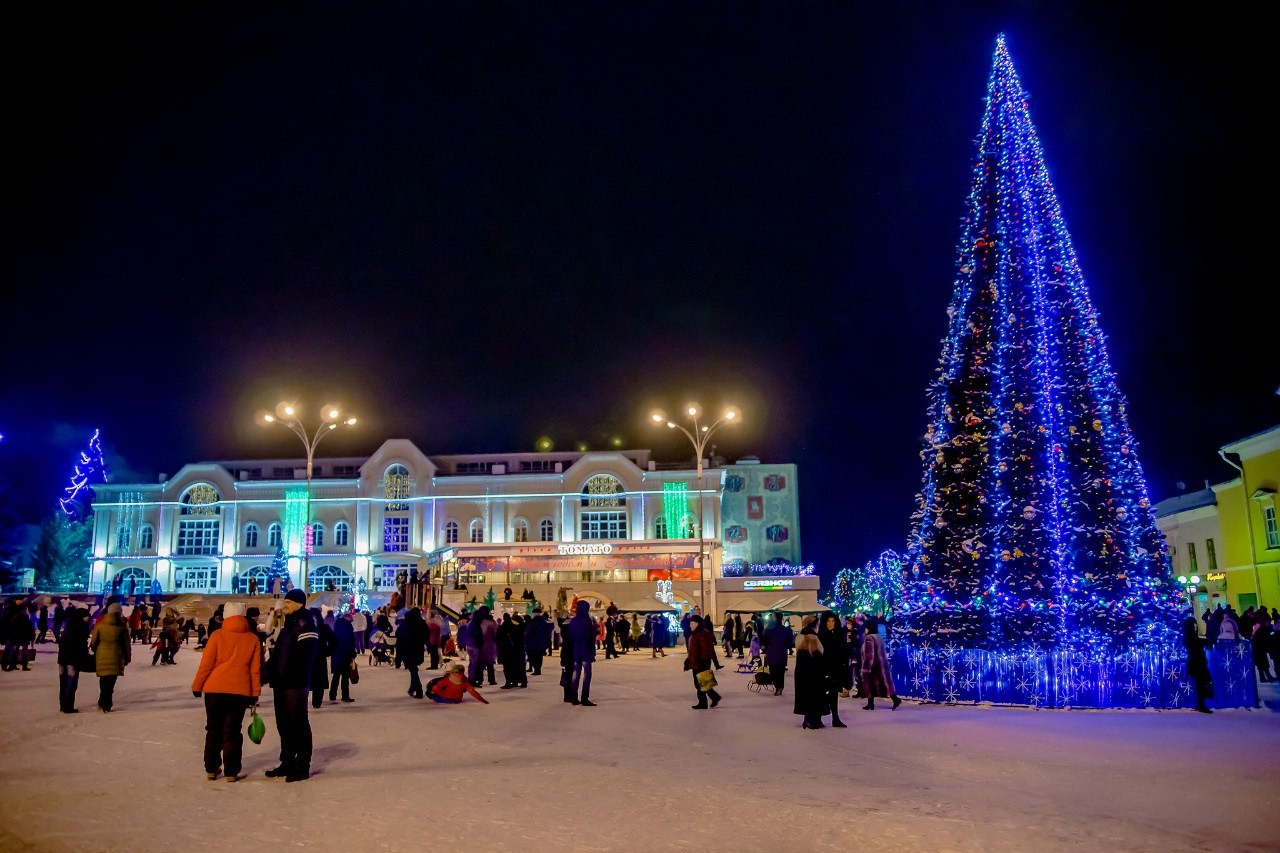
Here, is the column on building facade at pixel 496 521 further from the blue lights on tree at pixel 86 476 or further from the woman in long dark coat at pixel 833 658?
the woman in long dark coat at pixel 833 658

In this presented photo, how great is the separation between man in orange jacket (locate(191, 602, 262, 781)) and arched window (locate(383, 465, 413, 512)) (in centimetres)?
5493

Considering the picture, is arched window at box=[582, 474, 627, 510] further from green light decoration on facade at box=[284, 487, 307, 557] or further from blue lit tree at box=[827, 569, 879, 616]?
green light decoration on facade at box=[284, 487, 307, 557]

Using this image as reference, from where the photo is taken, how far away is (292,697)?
789 centimetres

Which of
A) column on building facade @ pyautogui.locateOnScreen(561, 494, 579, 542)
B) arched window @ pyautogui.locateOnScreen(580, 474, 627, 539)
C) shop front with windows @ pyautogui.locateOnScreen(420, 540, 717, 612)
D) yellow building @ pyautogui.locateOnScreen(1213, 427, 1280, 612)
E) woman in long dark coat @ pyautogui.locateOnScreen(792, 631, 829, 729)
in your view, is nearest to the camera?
woman in long dark coat @ pyautogui.locateOnScreen(792, 631, 829, 729)

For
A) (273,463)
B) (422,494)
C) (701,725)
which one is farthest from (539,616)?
(273,463)

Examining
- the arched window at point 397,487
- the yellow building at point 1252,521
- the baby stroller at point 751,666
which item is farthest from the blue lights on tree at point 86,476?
the yellow building at point 1252,521

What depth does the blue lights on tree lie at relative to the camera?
60.8 m

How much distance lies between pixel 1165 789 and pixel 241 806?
7.02m

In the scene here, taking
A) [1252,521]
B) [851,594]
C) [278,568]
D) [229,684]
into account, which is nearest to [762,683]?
[229,684]

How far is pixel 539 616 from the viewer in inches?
765

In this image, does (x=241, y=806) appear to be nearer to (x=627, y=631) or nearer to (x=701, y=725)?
(x=701, y=725)

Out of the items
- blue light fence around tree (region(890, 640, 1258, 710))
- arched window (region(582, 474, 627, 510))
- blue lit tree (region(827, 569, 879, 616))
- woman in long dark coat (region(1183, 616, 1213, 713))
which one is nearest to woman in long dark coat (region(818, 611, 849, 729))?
blue light fence around tree (region(890, 640, 1258, 710))

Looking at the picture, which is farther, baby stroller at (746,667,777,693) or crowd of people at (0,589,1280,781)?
baby stroller at (746,667,777,693)

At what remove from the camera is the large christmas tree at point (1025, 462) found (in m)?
15.3
